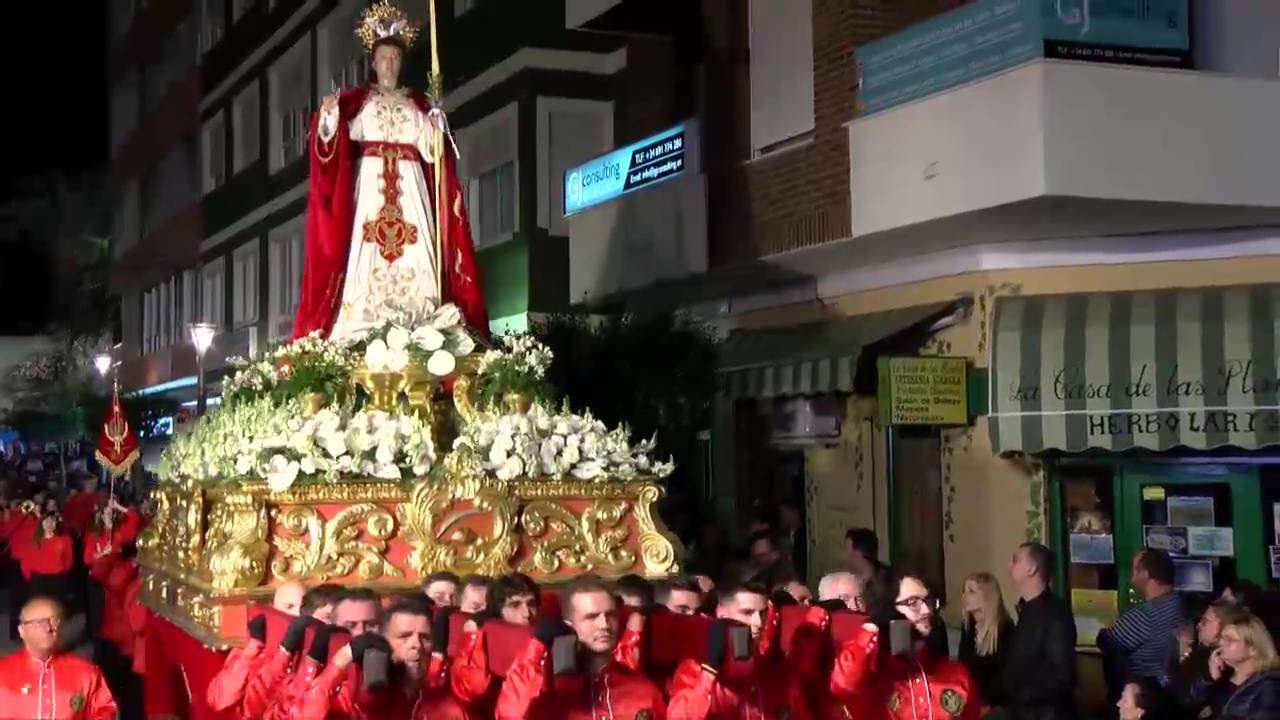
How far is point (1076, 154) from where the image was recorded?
10.1 m

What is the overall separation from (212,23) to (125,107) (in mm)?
4621

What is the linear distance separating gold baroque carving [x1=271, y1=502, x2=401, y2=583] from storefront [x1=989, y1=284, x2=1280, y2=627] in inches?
249

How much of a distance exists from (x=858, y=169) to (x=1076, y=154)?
2310 mm

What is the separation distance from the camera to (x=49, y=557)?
12.4 meters

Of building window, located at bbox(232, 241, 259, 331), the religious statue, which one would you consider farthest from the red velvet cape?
building window, located at bbox(232, 241, 259, 331)

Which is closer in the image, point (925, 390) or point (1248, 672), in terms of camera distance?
point (1248, 672)

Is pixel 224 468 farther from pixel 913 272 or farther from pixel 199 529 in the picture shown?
pixel 913 272

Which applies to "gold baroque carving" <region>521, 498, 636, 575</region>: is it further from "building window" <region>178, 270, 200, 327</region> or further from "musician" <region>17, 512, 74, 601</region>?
"building window" <region>178, 270, 200, 327</region>

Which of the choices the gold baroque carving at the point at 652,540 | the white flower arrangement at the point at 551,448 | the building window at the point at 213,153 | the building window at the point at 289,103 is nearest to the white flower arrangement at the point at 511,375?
the white flower arrangement at the point at 551,448

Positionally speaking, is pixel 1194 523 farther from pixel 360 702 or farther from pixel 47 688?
pixel 47 688

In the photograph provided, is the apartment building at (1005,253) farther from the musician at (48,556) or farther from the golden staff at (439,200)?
the musician at (48,556)

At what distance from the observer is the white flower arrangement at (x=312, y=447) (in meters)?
6.71

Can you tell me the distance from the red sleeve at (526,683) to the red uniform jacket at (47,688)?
1.92 metres

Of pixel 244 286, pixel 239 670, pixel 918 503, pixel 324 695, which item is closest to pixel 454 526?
pixel 239 670
